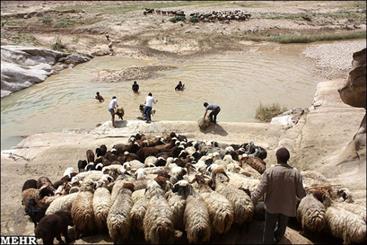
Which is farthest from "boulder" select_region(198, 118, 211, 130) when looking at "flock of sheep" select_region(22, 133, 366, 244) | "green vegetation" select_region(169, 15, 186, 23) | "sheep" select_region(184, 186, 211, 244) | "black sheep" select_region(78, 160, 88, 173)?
"green vegetation" select_region(169, 15, 186, 23)

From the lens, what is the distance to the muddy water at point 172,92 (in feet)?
60.8

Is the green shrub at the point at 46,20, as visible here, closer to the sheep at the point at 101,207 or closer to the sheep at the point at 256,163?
the sheep at the point at 256,163

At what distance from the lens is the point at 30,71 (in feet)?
80.2

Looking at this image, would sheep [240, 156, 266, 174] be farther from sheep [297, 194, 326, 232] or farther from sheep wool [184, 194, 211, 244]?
sheep wool [184, 194, 211, 244]

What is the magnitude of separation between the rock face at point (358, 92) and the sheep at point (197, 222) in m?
4.70

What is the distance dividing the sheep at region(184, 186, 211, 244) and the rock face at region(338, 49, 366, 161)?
4.70 metres

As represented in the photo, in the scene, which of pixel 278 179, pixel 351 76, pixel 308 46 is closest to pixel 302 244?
pixel 278 179

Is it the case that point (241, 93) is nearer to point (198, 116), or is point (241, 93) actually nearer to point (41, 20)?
point (198, 116)

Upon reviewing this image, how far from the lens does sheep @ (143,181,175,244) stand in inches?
302

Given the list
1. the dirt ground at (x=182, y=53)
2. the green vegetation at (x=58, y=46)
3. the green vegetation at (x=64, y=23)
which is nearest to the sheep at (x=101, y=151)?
the dirt ground at (x=182, y=53)

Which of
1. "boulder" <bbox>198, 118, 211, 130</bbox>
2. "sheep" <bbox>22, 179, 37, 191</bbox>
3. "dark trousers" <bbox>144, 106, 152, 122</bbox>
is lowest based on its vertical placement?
"sheep" <bbox>22, 179, 37, 191</bbox>

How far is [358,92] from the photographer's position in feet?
36.8

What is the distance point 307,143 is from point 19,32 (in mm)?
28816

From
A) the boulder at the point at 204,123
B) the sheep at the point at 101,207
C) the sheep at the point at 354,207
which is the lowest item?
the sheep at the point at 101,207
